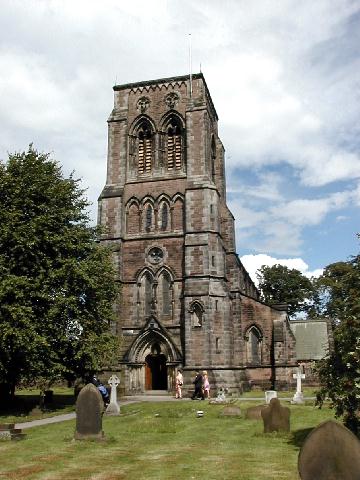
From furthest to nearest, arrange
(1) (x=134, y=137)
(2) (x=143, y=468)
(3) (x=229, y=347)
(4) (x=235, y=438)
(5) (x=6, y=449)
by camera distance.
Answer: (1) (x=134, y=137)
(3) (x=229, y=347)
(4) (x=235, y=438)
(5) (x=6, y=449)
(2) (x=143, y=468)

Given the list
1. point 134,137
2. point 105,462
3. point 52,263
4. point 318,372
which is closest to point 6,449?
point 105,462

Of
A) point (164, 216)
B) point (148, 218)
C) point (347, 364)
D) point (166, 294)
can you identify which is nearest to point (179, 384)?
point (166, 294)

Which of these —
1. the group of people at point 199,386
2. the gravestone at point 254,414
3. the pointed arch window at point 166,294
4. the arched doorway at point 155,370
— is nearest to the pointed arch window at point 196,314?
the pointed arch window at point 166,294

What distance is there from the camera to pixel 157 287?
3016 cm

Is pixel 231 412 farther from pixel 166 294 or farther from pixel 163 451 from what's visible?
pixel 166 294

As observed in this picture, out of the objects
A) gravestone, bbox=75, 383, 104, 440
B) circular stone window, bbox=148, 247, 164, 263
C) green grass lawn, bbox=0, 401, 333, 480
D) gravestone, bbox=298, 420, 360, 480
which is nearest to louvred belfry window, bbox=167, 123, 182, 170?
circular stone window, bbox=148, 247, 164, 263

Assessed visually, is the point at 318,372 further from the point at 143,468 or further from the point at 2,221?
the point at 2,221

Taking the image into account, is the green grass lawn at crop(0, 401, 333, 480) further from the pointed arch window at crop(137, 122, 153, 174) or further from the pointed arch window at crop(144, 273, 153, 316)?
the pointed arch window at crop(137, 122, 153, 174)

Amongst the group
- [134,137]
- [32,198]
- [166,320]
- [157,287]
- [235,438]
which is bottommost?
[235,438]

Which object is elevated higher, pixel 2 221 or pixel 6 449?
pixel 2 221

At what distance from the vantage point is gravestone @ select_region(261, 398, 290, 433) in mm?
12406

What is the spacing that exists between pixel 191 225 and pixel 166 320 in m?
5.98

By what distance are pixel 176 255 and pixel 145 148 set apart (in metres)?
8.50

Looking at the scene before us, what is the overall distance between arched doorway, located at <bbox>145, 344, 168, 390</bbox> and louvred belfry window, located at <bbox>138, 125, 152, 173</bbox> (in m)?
12.1
